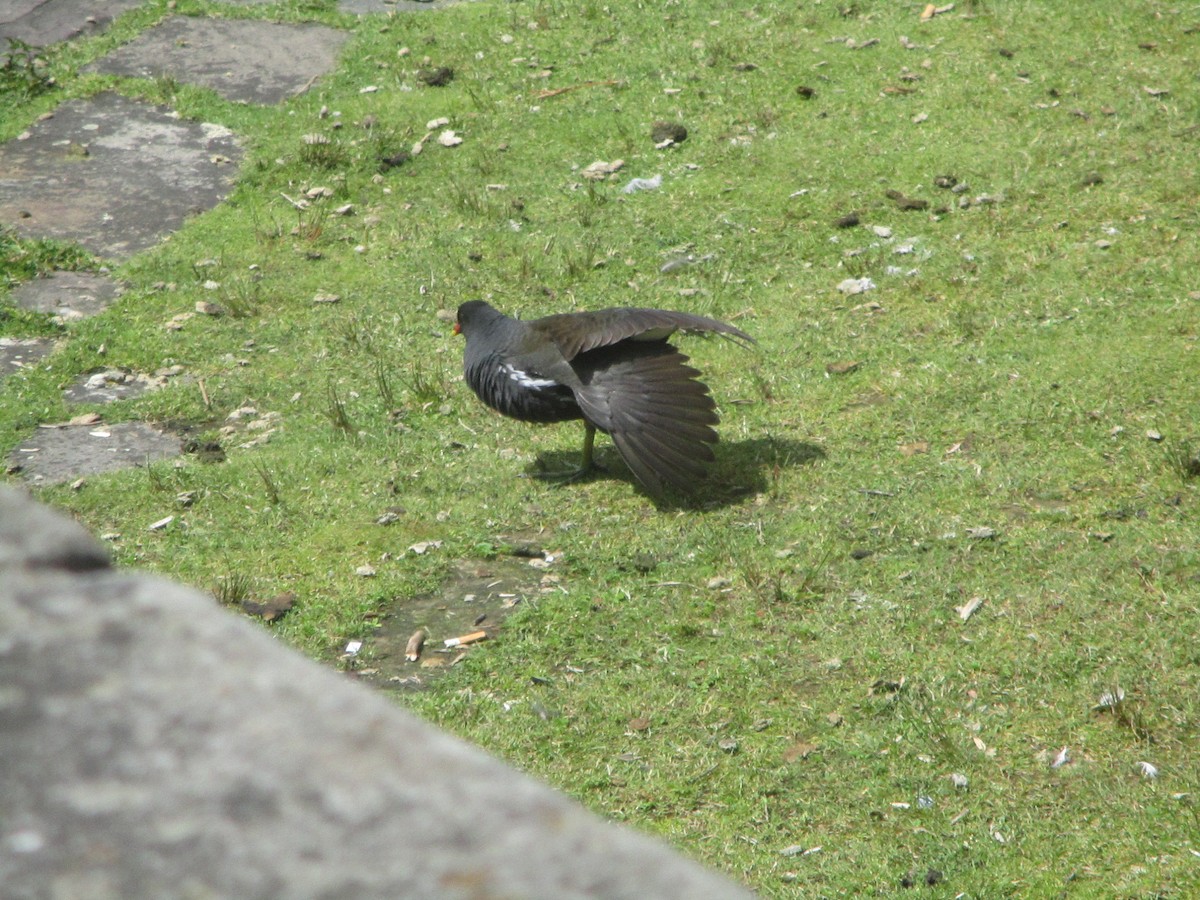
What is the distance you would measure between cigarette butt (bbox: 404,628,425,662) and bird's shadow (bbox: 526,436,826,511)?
4.68ft

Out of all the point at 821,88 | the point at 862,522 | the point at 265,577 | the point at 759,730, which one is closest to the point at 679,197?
the point at 821,88

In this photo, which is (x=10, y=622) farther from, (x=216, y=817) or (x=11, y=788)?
(x=216, y=817)

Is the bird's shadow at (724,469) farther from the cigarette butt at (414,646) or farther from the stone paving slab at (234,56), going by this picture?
the stone paving slab at (234,56)

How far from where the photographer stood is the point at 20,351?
8344 mm

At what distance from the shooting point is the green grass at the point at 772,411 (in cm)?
480

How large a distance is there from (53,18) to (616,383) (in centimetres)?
862

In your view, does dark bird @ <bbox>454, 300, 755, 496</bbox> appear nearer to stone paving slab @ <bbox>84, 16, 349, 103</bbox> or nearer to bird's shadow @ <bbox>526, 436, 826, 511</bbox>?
bird's shadow @ <bbox>526, 436, 826, 511</bbox>

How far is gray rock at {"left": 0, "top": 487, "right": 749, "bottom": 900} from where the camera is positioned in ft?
4.03

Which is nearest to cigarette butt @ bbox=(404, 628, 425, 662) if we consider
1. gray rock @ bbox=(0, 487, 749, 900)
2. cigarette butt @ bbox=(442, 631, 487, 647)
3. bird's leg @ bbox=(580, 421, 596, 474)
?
cigarette butt @ bbox=(442, 631, 487, 647)

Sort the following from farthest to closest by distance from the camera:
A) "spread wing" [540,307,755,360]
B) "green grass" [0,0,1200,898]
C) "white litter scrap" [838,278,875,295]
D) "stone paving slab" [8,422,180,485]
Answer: "white litter scrap" [838,278,875,295], "stone paving slab" [8,422,180,485], "spread wing" [540,307,755,360], "green grass" [0,0,1200,898]

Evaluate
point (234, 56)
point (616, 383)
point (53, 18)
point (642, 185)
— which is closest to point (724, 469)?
point (616, 383)

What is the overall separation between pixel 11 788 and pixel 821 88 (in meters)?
10.2

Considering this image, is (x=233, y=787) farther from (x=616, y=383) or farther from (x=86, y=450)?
(x=86, y=450)

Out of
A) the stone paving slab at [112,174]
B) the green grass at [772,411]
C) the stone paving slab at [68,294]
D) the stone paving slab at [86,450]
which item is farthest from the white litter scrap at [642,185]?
the stone paving slab at [86,450]
